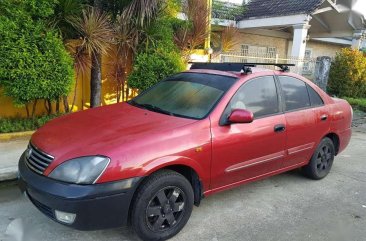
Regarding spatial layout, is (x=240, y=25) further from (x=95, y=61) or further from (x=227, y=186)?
(x=227, y=186)

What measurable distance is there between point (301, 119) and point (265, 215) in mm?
1347

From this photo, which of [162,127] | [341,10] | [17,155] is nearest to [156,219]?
[162,127]

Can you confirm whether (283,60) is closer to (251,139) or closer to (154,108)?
(251,139)

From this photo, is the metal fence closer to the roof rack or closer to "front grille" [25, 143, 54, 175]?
the roof rack

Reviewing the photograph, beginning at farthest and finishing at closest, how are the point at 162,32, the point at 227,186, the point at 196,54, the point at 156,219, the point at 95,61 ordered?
1. the point at 196,54
2. the point at 162,32
3. the point at 95,61
4. the point at 227,186
5. the point at 156,219

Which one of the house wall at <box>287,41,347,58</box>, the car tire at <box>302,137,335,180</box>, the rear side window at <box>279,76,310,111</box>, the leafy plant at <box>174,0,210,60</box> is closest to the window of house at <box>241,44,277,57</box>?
the house wall at <box>287,41,347,58</box>

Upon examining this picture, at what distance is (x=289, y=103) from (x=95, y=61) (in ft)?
12.9

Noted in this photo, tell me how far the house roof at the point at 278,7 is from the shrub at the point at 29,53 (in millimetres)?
9507

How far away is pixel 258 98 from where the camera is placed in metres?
4.14

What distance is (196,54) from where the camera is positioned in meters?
9.60

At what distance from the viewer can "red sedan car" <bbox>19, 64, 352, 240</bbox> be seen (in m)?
2.88

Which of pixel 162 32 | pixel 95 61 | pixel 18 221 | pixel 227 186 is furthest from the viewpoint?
pixel 162 32

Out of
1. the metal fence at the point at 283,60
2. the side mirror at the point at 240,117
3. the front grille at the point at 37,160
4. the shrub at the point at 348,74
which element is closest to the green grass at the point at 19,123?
the front grille at the point at 37,160

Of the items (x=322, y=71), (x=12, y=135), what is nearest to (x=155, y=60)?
(x=12, y=135)
